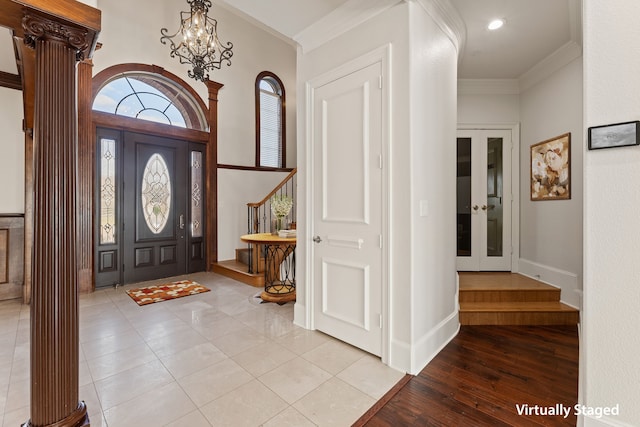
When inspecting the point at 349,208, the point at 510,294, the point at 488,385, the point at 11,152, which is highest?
the point at 11,152

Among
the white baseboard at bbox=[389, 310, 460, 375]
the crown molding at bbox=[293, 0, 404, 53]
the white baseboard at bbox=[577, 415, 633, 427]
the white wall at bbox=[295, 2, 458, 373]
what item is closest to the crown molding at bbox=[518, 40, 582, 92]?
the white wall at bbox=[295, 2, 458, 373]

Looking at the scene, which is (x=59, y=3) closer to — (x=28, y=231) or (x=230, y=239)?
(x=28, y=231)

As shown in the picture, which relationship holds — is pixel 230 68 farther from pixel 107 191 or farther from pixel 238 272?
pixel 238 272

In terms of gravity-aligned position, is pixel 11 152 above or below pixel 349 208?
above

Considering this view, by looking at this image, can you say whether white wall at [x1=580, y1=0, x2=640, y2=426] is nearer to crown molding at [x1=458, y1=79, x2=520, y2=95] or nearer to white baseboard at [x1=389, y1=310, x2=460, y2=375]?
white baseboard at [x1=389, y1=310, x2=460, y2=375]

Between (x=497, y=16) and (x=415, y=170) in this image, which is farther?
(x=497, y=16)

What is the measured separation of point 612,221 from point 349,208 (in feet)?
5.44

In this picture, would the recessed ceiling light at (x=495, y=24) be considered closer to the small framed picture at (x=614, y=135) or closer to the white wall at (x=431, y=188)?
the white wall at (x=431, y=188)

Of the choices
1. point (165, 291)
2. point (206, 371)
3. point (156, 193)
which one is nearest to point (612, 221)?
point (206, 371)

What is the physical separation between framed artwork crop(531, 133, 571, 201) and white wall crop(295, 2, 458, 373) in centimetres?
192

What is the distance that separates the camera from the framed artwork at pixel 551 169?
3611mm

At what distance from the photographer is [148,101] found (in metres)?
5.16

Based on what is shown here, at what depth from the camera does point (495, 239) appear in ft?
14.8

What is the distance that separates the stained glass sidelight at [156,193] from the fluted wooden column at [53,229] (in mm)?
3775
